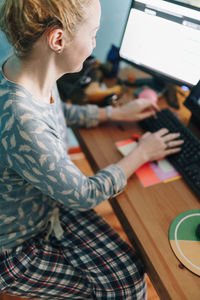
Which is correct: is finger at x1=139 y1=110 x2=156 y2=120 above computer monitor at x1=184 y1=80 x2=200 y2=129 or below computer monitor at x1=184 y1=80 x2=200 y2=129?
below

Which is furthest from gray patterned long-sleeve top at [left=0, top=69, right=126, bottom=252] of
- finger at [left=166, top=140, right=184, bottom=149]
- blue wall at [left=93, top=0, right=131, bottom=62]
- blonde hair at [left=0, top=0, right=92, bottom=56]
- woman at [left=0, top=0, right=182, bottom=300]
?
blue wall at [left=93, top=0, right=131, bottom=62]

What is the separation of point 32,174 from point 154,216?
1.20 feet

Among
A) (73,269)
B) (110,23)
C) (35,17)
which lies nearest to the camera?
(35,17)

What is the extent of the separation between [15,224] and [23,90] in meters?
0.41

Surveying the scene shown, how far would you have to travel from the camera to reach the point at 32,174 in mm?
654

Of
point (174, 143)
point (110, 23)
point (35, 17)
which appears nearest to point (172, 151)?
point (174, 143)

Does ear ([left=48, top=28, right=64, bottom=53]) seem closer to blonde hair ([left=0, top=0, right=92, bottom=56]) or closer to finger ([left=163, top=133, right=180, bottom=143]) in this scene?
blonde hair ([left=0, top=0, right=92, bottom=56])

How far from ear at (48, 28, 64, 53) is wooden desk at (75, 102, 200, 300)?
→ 1.26 feet

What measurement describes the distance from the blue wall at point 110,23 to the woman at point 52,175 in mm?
560

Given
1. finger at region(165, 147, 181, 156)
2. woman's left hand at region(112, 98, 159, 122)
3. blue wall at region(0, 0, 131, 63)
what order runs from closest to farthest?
finger at region(165, 147, 181, 156)
woman's left hand at region(112, 98, 159, 122)
blue wall at region(0, 0, 131, 63)

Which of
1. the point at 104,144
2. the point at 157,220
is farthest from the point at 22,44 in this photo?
the point at 157,220

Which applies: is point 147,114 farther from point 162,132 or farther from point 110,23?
point 110,23

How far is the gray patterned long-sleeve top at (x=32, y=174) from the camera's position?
0.63 meters

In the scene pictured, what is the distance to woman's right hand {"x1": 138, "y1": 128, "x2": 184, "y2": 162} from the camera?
865 mm
